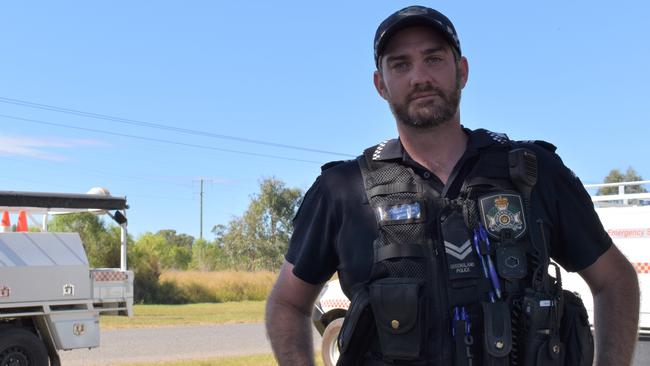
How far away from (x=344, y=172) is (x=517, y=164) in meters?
0.50

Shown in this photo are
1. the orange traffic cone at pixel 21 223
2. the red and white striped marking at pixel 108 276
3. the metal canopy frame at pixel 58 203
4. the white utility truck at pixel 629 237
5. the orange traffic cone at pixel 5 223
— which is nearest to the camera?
the white utility truck at pixel 629 237

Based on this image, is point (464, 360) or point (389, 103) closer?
point (464, 360)

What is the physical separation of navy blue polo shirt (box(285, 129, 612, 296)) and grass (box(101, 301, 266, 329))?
61.8 ft

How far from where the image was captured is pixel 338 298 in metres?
10.2

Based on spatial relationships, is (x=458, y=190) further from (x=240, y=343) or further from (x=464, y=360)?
(x=240, y=343)

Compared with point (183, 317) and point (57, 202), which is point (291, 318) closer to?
point (57, 202)

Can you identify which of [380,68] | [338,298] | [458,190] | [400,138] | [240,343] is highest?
[380,68]

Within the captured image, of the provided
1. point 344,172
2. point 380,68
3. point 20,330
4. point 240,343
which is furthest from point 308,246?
point 240,343

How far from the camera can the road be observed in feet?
45.1

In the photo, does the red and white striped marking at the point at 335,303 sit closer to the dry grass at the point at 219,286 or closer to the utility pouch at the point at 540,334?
the utility pouch at the point at 540,334

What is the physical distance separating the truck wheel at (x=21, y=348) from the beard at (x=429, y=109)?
8.64m

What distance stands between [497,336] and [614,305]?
462mm

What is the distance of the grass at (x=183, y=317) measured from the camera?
21484 millimetres

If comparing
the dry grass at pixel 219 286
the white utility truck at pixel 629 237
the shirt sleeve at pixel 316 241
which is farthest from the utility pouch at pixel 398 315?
the dry grass at pixel 219 286
